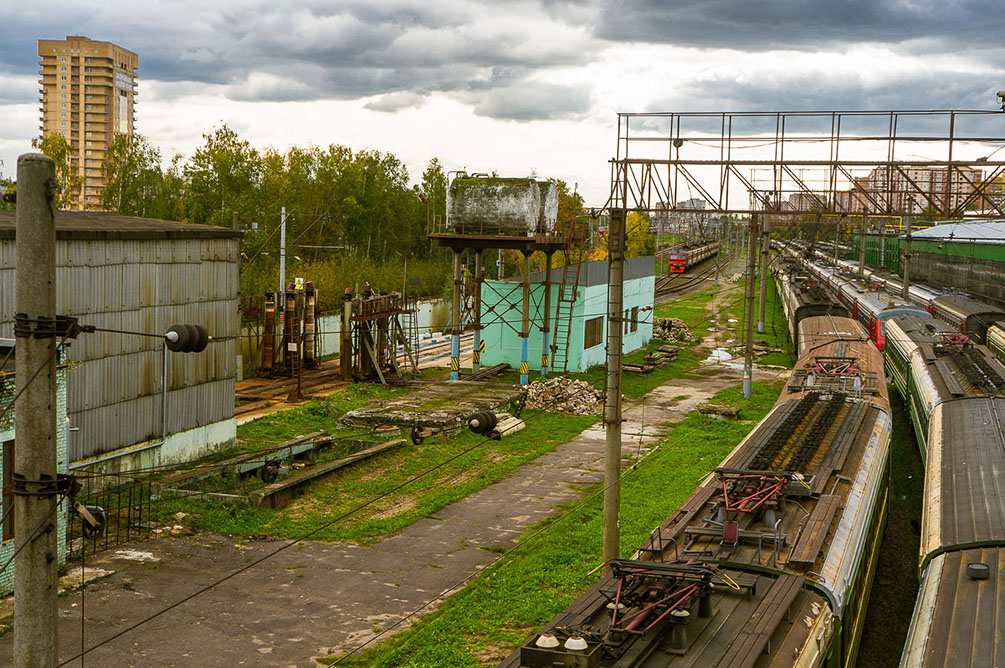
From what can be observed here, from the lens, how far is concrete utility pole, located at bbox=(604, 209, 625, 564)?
49.0 feet

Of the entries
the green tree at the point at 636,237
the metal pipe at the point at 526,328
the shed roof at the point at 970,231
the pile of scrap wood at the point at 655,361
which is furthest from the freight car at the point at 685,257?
the metal pipe at the point at 526,328

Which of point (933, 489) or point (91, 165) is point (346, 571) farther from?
point (91, 165)

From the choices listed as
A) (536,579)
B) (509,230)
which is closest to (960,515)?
(536,579)

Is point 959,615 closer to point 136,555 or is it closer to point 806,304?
point 136,555

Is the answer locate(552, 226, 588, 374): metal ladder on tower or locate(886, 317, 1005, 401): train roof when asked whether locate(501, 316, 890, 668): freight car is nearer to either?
locate(886, 317, 1005, 401): train roof

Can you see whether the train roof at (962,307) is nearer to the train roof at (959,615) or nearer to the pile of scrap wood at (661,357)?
the pile of scrap wood at (661,357)

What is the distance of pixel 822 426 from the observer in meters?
19.4

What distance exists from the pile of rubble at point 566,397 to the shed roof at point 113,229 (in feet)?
44.0

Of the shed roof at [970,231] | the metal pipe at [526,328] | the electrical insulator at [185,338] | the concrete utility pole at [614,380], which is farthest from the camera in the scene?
the shed roof at [970,231]

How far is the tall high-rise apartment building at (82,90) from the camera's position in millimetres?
182375

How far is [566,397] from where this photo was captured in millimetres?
35812

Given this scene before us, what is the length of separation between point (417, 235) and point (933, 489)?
253 ft

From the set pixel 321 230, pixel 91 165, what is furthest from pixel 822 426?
pixel 91 165

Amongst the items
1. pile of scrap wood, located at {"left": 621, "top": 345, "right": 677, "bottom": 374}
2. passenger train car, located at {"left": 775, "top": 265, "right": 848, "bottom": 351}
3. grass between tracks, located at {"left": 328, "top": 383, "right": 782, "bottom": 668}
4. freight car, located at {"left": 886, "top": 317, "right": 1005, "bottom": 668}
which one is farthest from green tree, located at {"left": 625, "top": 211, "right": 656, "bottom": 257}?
grass between tracks, located at {"left": 328, "top": 383, "right": 782, "bottom": 668}
